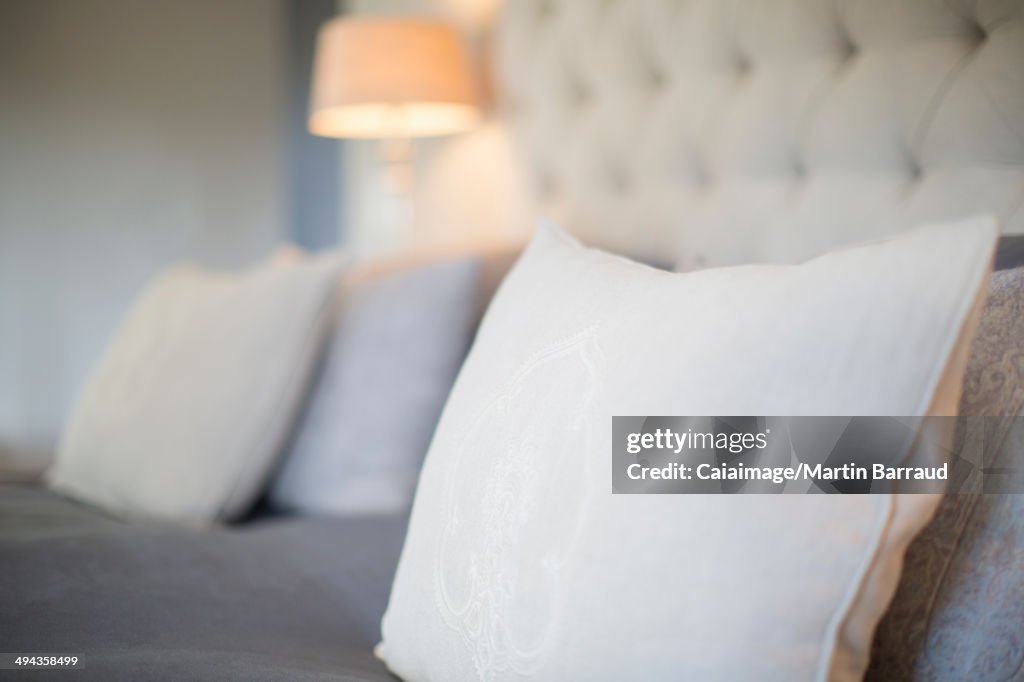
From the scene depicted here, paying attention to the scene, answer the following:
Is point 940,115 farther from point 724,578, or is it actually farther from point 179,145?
point 179,145

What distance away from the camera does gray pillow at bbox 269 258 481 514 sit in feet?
4.57

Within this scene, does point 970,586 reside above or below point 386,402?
above

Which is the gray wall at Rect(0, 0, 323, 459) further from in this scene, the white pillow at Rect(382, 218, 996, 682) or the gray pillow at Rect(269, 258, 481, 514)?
the white pillow at Rect(382, 218, 996, 682)

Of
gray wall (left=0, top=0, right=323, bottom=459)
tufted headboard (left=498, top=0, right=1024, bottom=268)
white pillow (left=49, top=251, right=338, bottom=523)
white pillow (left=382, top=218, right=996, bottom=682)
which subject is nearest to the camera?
white pillow (left=382, top=218, right=996, bottom=682)

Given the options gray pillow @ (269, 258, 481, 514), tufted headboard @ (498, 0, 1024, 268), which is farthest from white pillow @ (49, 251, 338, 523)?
tufted headboard @ (498, 0, 1024, 268)

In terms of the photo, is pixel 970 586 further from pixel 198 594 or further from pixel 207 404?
pixel 207 404

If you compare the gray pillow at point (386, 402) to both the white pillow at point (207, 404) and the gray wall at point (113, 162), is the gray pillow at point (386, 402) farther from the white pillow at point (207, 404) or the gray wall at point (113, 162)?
the gray wall at point (113, 162)

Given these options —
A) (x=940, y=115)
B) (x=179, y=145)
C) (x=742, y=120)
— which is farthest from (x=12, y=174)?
(x=940, y=115)

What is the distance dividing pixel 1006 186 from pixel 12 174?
12.1 ft

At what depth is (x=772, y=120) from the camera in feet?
4.34

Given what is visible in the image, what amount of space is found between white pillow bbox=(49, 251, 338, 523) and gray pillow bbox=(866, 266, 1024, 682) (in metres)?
0.98

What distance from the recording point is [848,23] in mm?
1221

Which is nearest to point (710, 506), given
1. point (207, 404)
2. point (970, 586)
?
point (970, 586)

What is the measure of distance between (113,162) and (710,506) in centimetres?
380
